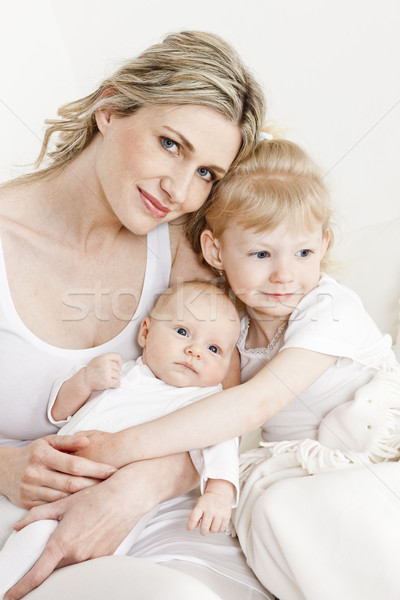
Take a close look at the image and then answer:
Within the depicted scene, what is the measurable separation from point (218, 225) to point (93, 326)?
40cm

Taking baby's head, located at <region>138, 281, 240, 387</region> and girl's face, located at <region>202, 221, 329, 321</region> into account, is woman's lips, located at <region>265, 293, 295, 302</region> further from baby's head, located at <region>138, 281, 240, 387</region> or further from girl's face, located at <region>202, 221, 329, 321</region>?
baby's head, located at <region>138, 281, 240, 387</region>

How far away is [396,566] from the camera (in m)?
1.03

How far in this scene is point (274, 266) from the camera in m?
1.48

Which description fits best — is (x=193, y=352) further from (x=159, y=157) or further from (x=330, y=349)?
(x=159, y=157)

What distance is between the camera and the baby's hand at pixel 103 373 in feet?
4.46

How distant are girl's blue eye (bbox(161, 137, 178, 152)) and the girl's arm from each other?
1.73 ft

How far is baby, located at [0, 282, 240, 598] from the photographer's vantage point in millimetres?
1290

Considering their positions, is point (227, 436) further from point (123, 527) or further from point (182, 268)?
point (182, 268)

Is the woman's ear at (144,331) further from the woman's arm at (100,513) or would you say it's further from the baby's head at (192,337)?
the woman's arm at (100,513)

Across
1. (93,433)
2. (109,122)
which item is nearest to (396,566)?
(93,433)

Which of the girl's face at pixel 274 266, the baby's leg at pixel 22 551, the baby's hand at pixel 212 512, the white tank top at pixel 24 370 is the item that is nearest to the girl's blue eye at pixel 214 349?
the girl's face at pixel 274 266

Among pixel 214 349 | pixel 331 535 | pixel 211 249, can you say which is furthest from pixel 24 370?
pixel 331 535

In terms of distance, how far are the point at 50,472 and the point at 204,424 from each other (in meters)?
0.31

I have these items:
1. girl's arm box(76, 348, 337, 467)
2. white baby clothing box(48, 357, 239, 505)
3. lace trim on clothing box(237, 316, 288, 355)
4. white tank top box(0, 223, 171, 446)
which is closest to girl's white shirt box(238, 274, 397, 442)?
lace trim on clothing box(237, 316, 288, 355)
